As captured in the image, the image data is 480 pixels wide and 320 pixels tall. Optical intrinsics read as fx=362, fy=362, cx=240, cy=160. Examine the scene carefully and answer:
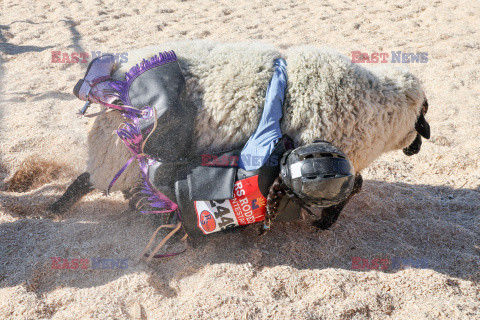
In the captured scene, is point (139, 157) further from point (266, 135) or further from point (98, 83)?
point (266, 135)

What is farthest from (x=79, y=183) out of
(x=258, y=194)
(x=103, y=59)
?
(x=258, y=194)

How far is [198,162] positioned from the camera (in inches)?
86.3

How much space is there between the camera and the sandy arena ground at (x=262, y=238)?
1975 millimetres

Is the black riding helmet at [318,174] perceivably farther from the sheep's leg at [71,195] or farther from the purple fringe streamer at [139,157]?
the sheep's leg at [71,195]

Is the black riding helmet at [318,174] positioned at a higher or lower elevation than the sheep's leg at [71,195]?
higher

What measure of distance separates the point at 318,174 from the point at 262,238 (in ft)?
2.72

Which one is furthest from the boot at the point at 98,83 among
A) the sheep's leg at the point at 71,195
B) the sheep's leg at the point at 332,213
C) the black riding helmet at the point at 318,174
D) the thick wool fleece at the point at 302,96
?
the sheep's leg at the point at 332,213

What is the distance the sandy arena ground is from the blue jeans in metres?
0.67

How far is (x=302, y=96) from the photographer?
2.18m

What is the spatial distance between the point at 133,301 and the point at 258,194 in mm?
903

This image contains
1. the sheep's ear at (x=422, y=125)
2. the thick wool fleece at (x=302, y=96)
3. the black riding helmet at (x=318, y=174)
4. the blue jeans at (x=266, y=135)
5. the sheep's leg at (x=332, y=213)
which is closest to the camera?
the black riding helmet at (x=318, y=174)

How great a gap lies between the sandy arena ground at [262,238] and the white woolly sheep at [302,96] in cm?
64

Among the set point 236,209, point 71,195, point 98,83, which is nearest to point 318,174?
point 236,209

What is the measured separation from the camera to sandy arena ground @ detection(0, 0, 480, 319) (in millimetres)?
1975
